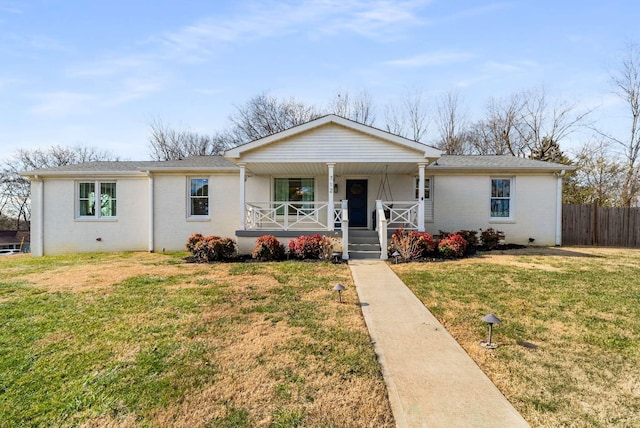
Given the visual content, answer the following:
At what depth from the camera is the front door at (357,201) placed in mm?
13555

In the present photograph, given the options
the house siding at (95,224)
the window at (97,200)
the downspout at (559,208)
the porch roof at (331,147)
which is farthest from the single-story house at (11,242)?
the downspout at (559,208)

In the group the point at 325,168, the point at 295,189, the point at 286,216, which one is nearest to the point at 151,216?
the point at 286,216

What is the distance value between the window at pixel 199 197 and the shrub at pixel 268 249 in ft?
13.6

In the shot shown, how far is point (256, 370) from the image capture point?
3219 mm

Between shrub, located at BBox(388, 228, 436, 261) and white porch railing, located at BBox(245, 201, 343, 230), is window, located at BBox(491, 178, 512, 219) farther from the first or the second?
white porch railing, located at BBox(245, 201, 343, 230)

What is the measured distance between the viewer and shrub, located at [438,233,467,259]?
984 cm

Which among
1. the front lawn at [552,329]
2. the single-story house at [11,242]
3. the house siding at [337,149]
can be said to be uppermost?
the house siding at [337,149]

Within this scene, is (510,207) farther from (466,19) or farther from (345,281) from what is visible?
(345,281)

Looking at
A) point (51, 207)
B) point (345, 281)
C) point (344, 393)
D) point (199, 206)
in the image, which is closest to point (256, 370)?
point (344, 393)

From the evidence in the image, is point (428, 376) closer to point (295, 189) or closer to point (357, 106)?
point (295, 189)

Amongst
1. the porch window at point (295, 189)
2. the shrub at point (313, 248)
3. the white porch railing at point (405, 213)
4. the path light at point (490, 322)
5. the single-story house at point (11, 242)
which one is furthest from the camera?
the single-story house at point (11, 242)

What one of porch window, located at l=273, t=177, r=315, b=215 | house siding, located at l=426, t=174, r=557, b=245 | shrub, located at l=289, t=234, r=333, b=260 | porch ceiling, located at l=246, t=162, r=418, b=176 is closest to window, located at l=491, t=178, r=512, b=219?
house siding, located at l=426, t=174, r=557, b=245

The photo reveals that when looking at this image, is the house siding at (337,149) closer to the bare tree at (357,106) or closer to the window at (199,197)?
the window at (199,197)

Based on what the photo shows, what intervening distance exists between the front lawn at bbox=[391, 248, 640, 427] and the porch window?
20.2 ft
